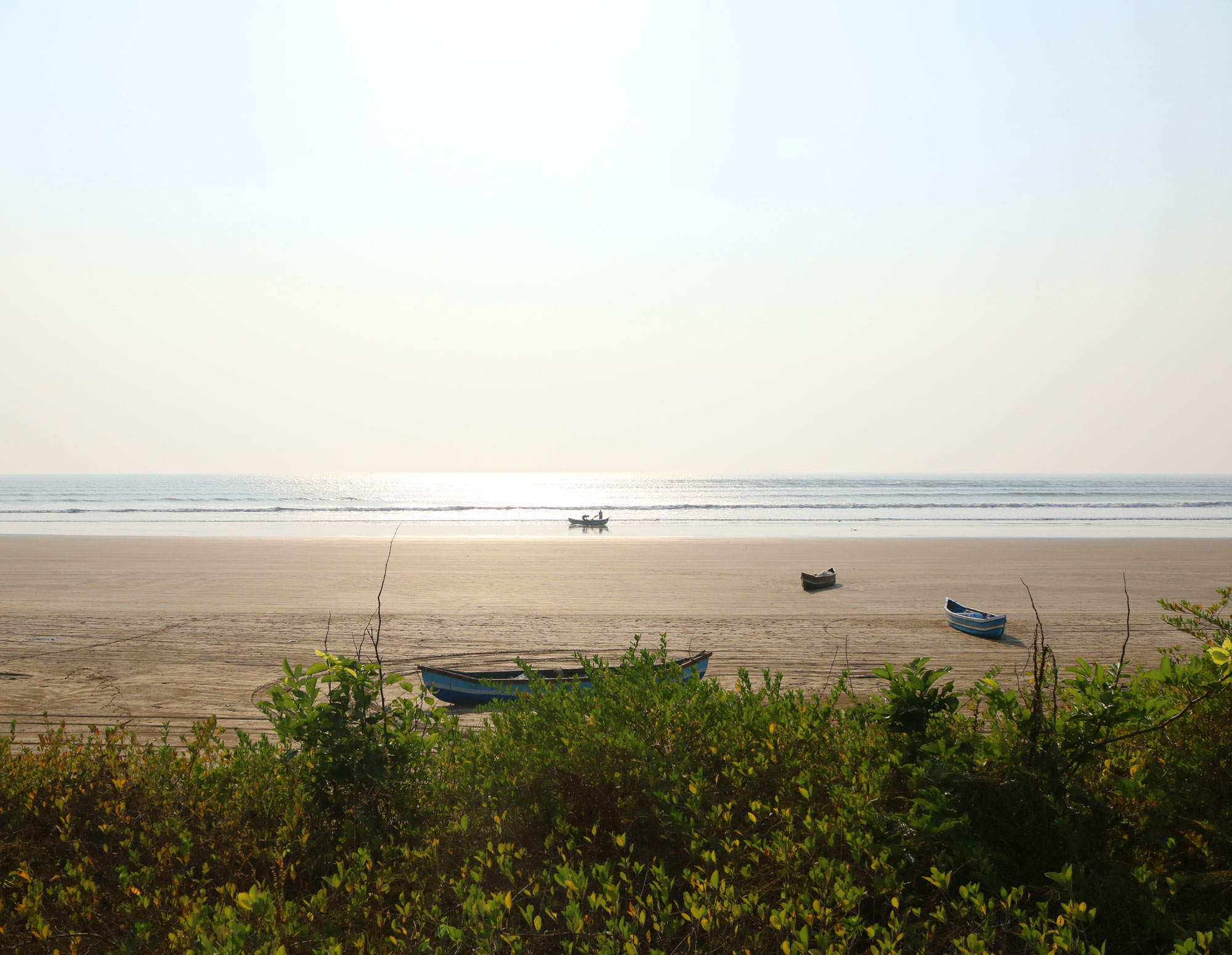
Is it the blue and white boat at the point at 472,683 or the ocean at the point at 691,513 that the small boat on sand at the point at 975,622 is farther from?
the ocean at the point at 691,513

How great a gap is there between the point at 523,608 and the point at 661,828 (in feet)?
47.1

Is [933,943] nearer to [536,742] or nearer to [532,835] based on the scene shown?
[532,835]

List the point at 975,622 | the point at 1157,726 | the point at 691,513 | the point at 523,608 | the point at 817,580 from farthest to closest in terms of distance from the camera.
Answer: the point at 691,513
the point at 817,580
the point at 523,608
the point at 975,622
the point at 1157,726

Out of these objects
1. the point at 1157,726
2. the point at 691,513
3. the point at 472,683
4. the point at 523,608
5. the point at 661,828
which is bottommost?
the point at 523,608

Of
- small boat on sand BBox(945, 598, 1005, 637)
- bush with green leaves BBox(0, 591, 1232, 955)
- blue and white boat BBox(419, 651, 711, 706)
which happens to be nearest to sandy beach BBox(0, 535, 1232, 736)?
small boat on sand BBox(945, 598, 1005, 637)

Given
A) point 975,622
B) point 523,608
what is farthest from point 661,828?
point 523,608

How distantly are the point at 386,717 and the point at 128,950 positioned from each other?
1.64 m

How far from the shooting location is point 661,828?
3873 mm

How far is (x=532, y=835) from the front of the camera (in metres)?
3.81

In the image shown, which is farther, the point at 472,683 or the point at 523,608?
the point at 523,608

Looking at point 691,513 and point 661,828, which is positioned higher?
point 661,828

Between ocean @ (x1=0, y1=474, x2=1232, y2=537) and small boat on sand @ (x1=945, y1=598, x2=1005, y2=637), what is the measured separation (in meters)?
22.6

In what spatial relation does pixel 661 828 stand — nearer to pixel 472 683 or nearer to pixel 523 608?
pixel 472 683

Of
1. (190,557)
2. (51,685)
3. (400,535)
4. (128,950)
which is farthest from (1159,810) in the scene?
(400,535)
